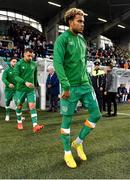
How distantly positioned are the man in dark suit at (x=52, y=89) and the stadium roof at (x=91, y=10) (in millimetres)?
21014

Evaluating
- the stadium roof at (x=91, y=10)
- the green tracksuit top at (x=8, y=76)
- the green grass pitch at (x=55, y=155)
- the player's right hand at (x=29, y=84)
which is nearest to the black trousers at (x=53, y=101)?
the green tracksuit top at (x=8, y=76)

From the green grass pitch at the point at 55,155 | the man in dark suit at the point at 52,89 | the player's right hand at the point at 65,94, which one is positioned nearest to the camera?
the green grass pitch at the point at 55,155

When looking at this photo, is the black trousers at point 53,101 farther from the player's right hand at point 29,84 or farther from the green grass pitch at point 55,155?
the player's right hand at point 29,84

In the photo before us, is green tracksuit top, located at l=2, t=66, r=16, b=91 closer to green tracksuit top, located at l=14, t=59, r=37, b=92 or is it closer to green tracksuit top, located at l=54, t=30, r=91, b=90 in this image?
green tracksuit top, located at l=14, t=59, r=37, b=92

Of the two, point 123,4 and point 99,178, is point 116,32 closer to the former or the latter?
point 123,4

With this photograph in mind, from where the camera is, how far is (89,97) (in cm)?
507

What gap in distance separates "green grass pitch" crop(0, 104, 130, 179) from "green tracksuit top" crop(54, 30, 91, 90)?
1.10 m

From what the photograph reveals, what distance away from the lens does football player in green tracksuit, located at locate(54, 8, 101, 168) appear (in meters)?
4.79

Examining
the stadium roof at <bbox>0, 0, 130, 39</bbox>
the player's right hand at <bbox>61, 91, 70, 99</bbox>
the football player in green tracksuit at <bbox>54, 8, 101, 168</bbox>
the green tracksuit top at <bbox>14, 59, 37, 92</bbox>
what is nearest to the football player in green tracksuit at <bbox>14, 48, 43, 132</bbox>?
the green tracksuit top at <bbox>14, 59, 37, 92</bbox>

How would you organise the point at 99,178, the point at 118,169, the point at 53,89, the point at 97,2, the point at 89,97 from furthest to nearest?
the point at 97,2 → the point at 53,89 → the point at 89,97 → the point at 118,169 → the point at 99,178

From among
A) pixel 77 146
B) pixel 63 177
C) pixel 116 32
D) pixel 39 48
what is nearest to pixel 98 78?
pixel 77 146

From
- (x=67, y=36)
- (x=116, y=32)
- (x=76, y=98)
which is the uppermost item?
(x=116, y=32)

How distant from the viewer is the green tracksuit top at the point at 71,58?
4.77m

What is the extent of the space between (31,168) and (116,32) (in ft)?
140
